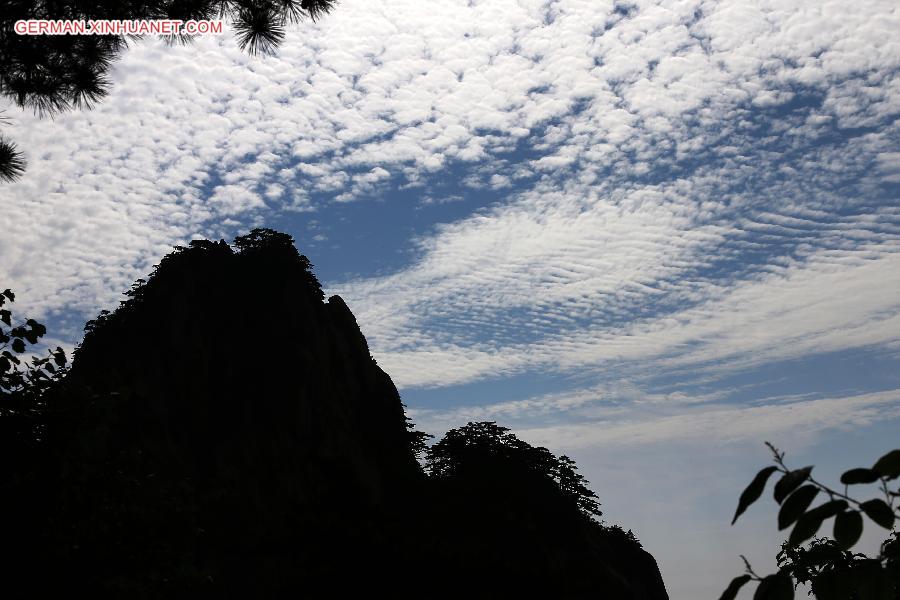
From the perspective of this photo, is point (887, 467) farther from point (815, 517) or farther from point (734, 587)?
point (734, 587)

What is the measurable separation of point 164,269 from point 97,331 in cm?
567

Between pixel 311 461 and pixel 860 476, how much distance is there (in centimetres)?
4293

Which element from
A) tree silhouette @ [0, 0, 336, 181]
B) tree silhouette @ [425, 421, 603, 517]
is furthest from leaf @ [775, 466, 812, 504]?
tree silhouette @ [425, 421, 603, 517]

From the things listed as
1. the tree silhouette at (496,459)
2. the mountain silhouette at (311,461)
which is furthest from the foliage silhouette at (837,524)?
the tree silhouette at (496,459)

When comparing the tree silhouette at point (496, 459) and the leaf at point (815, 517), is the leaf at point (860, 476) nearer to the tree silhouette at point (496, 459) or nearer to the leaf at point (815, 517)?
the leaf at point (815, 517)

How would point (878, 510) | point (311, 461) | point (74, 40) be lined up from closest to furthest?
point (878, 510) → point (74, 40) → point (311, 461)

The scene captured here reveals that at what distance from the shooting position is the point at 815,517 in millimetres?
1567

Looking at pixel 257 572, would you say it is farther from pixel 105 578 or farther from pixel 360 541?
pixel 105 578

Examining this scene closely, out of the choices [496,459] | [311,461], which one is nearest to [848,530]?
[311,461]

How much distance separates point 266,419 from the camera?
4331 centimetres

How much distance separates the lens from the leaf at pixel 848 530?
1.52 meters

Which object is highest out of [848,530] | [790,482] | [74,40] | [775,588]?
[74,40]

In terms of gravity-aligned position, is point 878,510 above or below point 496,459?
below

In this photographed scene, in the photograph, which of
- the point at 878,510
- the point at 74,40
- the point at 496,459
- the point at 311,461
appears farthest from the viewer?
the point at 496,459
